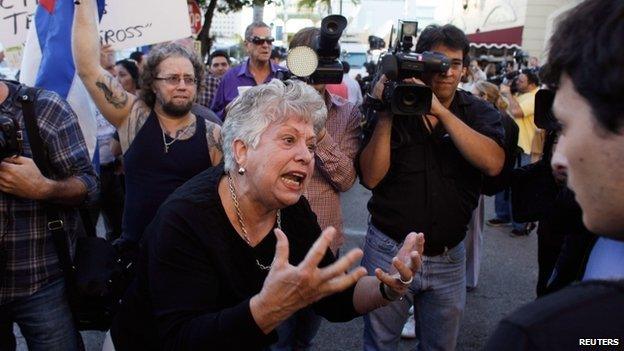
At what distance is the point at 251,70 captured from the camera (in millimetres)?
4441

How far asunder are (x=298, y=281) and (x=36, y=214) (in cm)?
131

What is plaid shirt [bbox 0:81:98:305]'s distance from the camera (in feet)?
6.43

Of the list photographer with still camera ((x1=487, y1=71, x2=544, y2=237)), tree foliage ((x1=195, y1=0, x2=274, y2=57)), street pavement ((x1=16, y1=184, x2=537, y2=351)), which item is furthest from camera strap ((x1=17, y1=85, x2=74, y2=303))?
tree foliage ((x1=195, y1=0, x2=274, y2=57))

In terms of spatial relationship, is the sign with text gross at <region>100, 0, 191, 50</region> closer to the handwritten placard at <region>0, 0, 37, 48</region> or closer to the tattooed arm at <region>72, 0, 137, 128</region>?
the handwritten placard at <region>0, 0, 37, 48</region>

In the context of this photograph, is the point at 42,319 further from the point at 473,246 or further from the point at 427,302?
the point at 473,246

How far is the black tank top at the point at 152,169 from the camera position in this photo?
99.0 inches

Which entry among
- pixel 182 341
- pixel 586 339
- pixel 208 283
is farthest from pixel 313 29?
pixel 586 339

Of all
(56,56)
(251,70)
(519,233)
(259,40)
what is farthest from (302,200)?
(519,233)

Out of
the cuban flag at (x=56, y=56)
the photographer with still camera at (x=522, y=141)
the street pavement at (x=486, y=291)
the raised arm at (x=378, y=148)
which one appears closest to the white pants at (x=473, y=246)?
the street pavement at (x=486, y=291)

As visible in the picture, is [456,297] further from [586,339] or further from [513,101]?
[513,101]

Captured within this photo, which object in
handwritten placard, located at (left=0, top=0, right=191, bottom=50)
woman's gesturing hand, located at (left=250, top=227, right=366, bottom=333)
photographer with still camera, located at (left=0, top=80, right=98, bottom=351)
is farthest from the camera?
handwritten placard, located at (left=0, top=0, right=191, bottom=50)

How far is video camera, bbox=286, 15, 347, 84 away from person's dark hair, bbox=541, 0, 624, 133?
5.07 ft

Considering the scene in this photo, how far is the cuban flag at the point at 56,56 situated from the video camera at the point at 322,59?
1.31m

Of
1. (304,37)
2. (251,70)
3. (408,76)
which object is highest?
(304,37)
